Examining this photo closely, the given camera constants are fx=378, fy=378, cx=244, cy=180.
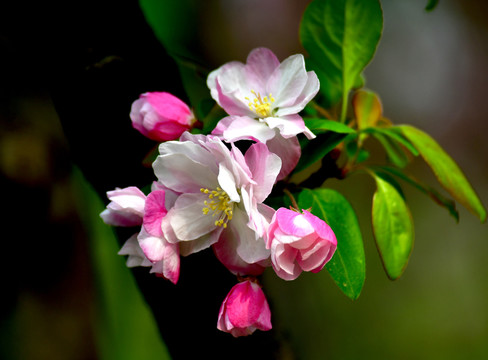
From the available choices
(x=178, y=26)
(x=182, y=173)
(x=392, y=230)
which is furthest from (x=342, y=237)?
(x=178, y=26)

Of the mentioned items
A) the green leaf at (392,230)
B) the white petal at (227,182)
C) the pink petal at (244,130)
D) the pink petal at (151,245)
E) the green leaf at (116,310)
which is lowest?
the green leaf at (116,310)

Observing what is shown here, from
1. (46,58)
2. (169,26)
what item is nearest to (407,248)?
(46,58)

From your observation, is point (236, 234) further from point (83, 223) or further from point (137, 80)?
point (83, 223)

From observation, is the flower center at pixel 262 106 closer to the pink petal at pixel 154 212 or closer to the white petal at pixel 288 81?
the white petal at pixel 288 81

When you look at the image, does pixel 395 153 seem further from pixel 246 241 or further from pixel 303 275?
pixel 303 275

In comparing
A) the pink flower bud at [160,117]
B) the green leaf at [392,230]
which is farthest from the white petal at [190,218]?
the green leaf at [392,230]
